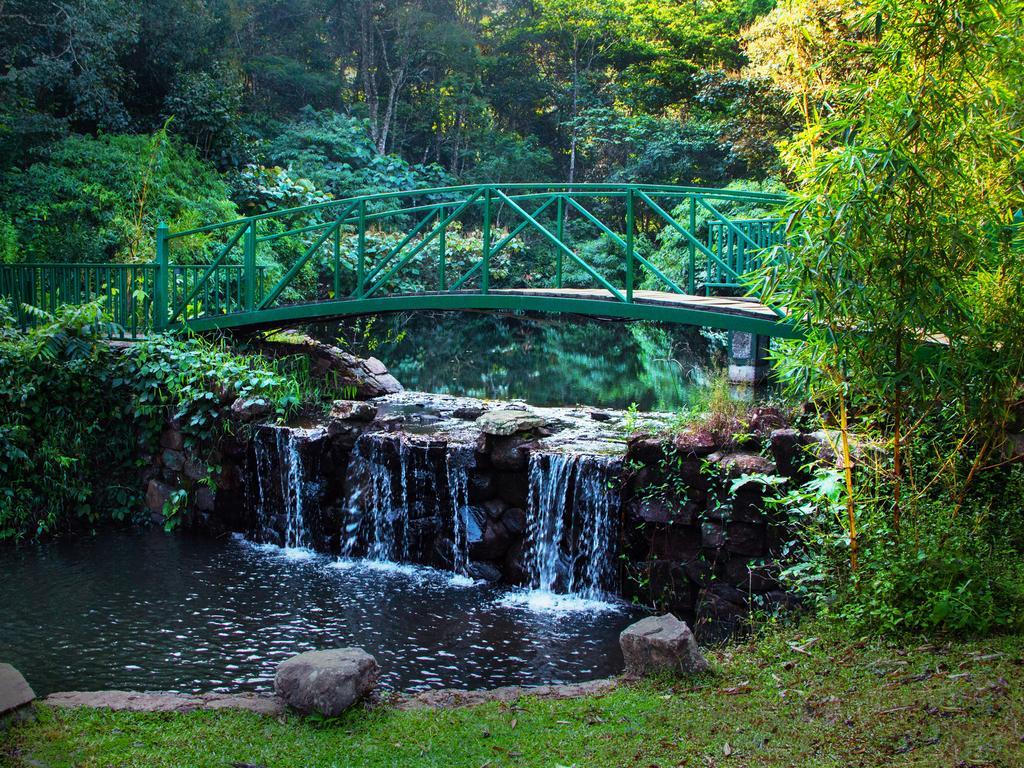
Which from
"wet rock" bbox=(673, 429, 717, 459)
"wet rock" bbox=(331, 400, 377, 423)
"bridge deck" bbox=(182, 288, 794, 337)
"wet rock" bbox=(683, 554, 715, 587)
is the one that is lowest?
"wet rock" bbox=(683, 554, 715, 587)

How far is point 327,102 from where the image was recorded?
85.6 feet

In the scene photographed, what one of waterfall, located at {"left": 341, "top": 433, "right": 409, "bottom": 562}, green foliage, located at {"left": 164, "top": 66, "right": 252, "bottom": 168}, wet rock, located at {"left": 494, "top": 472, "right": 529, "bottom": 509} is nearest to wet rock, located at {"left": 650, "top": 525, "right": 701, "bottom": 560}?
wet rock, located at {"left": 494, "top": 472, "right": 529, "bottom": 509}

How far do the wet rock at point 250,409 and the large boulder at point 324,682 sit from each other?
5380 mm

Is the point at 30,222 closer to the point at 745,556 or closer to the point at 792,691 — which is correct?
the point at 745,556

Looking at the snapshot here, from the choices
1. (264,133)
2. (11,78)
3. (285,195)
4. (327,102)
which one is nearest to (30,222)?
(11,78)

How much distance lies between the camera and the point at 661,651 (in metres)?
5.42

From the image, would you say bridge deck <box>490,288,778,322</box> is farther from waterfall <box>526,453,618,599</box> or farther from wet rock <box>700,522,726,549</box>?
wet rock <box>700,522,726,549</box>

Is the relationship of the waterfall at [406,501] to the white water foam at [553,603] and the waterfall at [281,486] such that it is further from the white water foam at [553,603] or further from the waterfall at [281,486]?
the white water foam at [553,603]

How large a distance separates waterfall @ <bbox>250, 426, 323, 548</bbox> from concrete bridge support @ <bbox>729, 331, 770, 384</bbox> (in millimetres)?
7519

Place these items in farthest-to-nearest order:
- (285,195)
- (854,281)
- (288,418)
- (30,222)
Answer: (285,195)
(30,222)
(288,418)
(854,281)

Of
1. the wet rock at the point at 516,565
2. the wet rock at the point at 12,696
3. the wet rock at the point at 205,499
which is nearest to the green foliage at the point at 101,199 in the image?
the wet rock at the point at 205,499

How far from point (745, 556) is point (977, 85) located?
378 cm

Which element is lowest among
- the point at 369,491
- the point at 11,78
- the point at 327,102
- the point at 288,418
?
the point at 369,491

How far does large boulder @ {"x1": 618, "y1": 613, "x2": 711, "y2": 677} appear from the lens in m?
5.41
